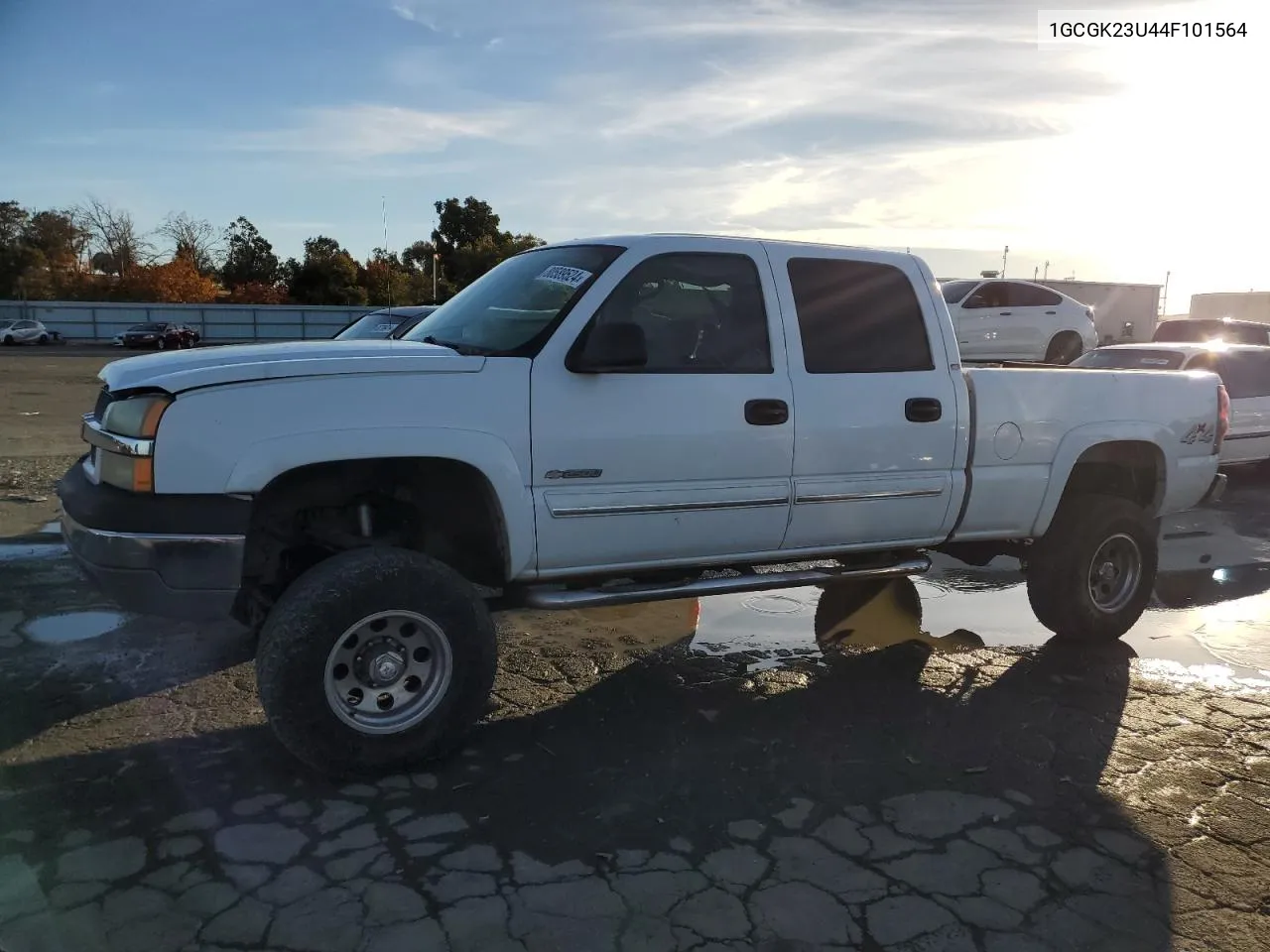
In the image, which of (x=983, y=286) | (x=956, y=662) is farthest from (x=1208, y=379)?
(x=983, y=286)

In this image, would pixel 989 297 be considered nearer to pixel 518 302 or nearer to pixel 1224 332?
pixel 1224 332

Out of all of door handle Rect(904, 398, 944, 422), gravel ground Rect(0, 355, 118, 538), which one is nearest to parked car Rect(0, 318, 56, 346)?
gravel ground Rect(0, 355, 118, 538)

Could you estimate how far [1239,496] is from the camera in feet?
35.8

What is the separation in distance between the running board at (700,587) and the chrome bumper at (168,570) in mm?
1192

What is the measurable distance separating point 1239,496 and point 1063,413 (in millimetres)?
7298

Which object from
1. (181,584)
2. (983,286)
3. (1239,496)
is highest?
(983,286)

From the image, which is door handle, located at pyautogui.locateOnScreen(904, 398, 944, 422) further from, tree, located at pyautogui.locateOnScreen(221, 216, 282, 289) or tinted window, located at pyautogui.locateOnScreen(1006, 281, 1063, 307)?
tree, located at pyautogui.locateOnScreen(221, 216, 282, 289)

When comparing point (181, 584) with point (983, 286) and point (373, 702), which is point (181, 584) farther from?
point (983, 286)

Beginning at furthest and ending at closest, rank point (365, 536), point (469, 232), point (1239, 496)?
point (469, 232), point (1239, 496), point (365, 536)

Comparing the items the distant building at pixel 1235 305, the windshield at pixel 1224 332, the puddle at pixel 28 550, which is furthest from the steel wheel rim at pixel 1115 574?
the distant building at pixel 1235 305

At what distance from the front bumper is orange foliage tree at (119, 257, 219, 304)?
68.8 m

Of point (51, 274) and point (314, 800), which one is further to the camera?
point (51, 274)

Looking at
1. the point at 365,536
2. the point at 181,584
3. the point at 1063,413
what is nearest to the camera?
the point at 181,584

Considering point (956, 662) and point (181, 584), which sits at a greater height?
point (181, 584)
